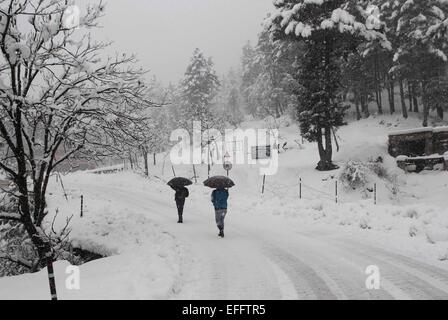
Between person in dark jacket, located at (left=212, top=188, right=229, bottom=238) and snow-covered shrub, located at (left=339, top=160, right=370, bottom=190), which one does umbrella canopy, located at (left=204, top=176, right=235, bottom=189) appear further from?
snow-covered shrub, located at (left=339, top=160, right=370, bottom=190)

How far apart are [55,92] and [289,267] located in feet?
25.4

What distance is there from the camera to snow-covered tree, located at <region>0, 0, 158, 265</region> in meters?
10.3

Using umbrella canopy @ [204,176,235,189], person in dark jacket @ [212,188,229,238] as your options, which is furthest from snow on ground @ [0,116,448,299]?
umbrella canopy @ [204,176,235,189]

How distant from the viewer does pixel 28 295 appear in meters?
8.15

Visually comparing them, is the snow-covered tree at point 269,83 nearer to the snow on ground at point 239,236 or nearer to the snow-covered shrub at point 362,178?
the snow-covered shrub at point 362,178

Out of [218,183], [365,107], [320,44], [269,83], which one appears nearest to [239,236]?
[218,183]

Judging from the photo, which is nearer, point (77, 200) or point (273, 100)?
point (77, 200)

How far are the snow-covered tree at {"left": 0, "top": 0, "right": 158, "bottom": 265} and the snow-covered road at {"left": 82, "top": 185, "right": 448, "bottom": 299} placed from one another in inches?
156

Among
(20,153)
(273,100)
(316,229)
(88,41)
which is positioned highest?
(273,100)

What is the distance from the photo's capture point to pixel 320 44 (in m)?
27.5

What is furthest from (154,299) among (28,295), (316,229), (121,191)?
(121,191)

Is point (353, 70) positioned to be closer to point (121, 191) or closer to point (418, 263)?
point (121, 191)

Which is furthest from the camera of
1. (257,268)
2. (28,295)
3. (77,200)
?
(77,200)
